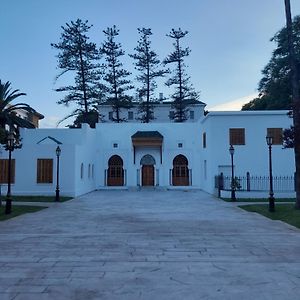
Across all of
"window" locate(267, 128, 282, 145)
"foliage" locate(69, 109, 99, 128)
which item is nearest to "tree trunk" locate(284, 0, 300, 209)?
"window" locate(267, 128, 282, 145)

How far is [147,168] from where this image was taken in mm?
41219

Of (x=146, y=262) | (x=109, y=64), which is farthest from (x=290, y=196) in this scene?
(x=109, y=64)

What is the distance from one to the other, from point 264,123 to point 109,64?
88.2 feet

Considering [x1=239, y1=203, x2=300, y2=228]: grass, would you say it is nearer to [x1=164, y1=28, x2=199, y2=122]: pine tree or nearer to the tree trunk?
the tree trunk

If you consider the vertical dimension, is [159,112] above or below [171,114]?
above

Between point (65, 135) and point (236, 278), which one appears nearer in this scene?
point (236, 278)

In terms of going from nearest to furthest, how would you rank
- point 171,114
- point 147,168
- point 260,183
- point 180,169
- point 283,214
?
point 283,214 → point 260,183 → point 180,169 → point 147,168 → point 171,114

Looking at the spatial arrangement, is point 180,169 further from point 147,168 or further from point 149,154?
point 149,154

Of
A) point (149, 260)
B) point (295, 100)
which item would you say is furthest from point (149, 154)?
point (149, 260)

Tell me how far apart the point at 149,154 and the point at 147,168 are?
143cm

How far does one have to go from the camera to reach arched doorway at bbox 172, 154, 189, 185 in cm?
4075

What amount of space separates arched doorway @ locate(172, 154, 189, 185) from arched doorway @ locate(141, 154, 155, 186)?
7.28ft

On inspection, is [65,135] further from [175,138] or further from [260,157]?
[260,157]

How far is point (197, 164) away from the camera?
4006cm
